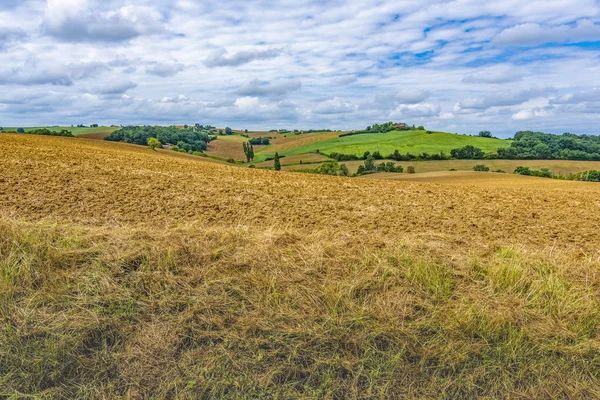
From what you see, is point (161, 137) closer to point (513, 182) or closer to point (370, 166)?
point (370, 166)

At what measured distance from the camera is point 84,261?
424 cm

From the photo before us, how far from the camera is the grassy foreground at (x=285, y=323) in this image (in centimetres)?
315

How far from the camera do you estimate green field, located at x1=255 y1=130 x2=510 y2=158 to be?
76312 mm

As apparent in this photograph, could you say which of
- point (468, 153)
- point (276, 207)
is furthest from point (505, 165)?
point (276, 207)

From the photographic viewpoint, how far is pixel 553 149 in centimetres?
7069

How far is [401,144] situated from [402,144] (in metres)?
0.21

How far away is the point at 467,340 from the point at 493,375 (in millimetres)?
319

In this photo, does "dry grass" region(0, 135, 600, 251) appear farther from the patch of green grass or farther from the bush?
the patch of green grass

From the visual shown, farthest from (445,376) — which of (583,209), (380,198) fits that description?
(583,209)

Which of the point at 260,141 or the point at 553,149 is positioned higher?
the point at 260,141

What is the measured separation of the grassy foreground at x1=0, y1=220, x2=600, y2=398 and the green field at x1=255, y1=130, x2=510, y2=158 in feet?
230

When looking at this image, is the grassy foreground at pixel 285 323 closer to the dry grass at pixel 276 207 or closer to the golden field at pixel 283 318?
the golden field at pixel 283 318

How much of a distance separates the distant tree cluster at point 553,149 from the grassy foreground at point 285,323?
72.7 metres

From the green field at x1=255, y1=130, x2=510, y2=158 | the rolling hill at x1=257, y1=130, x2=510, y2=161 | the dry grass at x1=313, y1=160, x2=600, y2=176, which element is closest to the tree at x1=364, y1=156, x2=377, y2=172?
the dry grass at x1=313, y1=160, x2=600, y2=176
